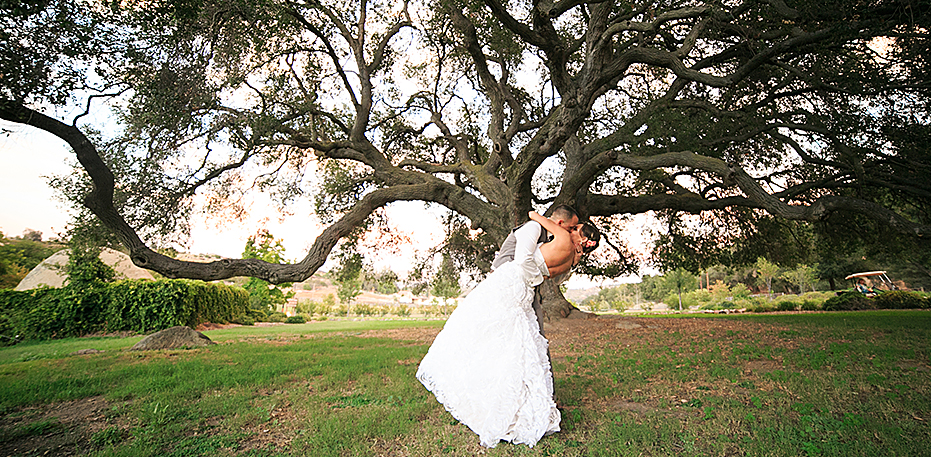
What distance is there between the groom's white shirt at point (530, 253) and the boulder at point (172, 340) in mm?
8212

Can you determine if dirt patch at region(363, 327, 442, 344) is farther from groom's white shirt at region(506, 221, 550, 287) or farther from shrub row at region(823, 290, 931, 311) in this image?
shrub row at region(823, 290, 931, 311)

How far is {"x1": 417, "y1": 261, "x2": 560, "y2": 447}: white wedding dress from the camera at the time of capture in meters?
3.65

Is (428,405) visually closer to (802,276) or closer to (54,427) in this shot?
(54,427)

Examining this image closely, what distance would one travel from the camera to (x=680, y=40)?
11.7m

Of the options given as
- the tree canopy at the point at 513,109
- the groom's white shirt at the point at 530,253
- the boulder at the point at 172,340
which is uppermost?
the tree canopy at the point at 513,109

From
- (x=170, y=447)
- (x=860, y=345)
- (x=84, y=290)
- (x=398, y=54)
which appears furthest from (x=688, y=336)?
(x=84, y=290)

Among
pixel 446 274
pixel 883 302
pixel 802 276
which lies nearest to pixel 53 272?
pixel 446 274

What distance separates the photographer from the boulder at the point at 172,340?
8.80 m

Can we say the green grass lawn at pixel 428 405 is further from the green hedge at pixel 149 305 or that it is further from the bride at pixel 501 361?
the green hedge at pixel 149 305

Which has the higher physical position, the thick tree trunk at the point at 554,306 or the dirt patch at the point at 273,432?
the thick tree trunk at the point at 554,306

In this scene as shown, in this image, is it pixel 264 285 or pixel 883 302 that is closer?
pixel 883 302

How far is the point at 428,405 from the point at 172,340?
736 cm

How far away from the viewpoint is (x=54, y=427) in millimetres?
3857

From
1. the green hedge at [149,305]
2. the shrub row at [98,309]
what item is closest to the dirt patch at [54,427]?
the shrub row at [98,309]
